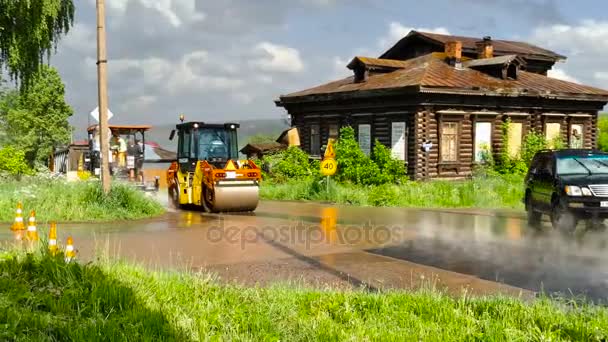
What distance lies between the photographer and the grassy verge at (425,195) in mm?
22219

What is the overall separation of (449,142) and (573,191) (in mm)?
15947

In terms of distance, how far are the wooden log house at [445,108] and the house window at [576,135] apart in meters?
0.05

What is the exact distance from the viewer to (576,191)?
46.1 ft

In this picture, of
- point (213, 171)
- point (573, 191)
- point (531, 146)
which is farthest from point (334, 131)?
point (573, 191)

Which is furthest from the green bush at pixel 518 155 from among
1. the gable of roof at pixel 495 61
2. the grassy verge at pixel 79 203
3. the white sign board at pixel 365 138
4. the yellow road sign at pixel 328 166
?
the grassy verge at pixel 79 203

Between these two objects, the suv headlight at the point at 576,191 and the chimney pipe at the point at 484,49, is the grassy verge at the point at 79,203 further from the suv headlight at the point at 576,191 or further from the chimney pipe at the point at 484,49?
the chimney pipe at the point at 484,49

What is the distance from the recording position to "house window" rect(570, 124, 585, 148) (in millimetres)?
33594

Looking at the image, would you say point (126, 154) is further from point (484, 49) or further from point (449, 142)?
point (484, 49)

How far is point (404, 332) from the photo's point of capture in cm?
626

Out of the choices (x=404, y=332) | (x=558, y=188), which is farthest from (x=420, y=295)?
(x=558, y=188)

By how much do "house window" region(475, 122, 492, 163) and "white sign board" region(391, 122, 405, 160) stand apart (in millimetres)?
3662

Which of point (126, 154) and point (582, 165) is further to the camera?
point (126, 154)

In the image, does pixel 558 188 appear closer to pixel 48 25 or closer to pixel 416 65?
pixel 48 25

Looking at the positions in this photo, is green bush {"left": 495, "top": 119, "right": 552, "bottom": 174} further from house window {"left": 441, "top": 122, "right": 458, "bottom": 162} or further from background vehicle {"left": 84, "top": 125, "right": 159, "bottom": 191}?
background vehicle {"left": 84, "top": 125, "right": 159, "bottom": 191}
